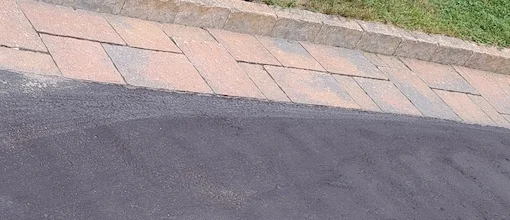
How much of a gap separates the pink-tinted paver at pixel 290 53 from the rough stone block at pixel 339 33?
11.7 inches

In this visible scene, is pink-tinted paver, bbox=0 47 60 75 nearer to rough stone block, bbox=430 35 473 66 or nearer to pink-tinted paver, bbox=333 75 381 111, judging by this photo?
pink-tinted paver, bbox=333 75 381 111

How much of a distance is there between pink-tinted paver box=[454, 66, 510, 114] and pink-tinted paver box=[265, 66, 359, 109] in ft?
6.12

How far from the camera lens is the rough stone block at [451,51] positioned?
7.40 meters

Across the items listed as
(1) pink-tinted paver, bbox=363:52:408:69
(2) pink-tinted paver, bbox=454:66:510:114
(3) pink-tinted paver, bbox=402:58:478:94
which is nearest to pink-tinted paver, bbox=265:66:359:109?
(1) pink-tinted paver, bbox=363:52:408:69

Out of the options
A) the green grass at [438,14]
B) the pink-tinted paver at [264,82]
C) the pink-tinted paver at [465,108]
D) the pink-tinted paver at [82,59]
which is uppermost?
the green grass at [438,14]

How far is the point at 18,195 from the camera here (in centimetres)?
352

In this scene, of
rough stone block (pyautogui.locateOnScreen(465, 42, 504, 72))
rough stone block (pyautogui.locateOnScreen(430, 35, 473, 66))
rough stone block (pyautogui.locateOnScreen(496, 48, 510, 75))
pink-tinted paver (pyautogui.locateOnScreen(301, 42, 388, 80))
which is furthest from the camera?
rough stone block (pyautogui.locateOnScreen(496, 48, 510, 75))

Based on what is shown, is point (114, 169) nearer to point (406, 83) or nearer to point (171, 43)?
point (171, 43)

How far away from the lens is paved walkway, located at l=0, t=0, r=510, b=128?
15.9 feet

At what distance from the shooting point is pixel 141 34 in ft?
18.2

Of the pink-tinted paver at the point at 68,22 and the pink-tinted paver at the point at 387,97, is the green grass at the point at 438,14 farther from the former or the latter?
the pink-tinted paver at the point at 68,22

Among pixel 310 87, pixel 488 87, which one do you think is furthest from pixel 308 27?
pixel 488 87

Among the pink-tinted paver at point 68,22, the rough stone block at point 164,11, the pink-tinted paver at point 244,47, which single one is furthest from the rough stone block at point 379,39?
the pink-tinted paver at point 68,22

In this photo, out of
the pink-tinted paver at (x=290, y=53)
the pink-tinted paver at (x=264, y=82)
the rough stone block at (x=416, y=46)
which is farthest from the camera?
the rough stone block at (x=416, y=46)
